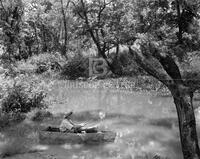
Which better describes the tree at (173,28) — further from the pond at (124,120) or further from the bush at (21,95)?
the bush at (21,95)

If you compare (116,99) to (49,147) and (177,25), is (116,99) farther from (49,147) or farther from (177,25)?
(49,147)

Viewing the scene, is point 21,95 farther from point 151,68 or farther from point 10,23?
point 10,23

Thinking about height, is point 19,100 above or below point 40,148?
above

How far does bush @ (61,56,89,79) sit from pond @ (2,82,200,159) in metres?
2.96

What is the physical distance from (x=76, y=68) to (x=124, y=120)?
1545 cm

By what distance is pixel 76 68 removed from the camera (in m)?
31.6

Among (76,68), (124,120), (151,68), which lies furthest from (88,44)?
(151,68)

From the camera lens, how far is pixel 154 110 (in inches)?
752

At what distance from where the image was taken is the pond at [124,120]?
1220cm

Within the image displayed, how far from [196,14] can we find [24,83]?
15.5m

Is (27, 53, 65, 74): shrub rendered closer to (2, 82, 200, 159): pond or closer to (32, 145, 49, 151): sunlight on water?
(2, 82, 200, 159): pond

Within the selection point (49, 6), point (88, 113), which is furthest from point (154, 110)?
point (49, 6)

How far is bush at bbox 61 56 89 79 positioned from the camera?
31312 millimetres

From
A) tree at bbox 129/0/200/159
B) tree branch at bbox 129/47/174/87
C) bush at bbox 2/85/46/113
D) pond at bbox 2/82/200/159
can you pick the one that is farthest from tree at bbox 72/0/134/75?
tree branch at bbox 129/47/174/87
